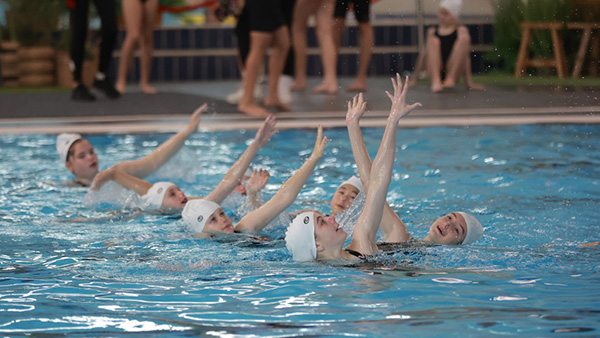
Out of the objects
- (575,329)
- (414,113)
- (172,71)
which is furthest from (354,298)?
(172,71)

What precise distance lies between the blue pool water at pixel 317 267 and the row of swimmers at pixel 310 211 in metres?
0.12

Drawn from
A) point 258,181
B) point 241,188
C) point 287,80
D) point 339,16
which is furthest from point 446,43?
point 258,181

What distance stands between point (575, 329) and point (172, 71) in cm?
1080

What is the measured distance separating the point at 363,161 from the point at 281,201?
574 millimetres

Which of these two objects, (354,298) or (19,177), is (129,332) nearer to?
(354,298)

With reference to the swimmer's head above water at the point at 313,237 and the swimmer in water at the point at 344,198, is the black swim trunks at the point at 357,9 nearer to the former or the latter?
the swimmer in water at the point at 344,198

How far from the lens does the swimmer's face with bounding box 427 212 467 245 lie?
13.8 feet

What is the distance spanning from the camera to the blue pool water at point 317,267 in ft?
9.98

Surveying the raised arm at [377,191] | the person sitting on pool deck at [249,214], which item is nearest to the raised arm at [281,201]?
the person sitting on pool deck at [249,214]

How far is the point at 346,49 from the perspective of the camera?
13.1 m

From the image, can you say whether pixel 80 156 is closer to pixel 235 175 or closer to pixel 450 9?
pixel 235 175

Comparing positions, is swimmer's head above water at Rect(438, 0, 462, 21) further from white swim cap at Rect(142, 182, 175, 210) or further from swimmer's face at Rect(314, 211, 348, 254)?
swimmer's face at Rect(314, 211, 348, 254)

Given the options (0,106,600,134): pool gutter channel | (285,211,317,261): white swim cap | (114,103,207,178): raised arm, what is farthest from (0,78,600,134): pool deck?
(285,211,317,261): white swim cap

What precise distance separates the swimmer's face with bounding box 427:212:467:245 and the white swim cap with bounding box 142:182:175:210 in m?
1.80
